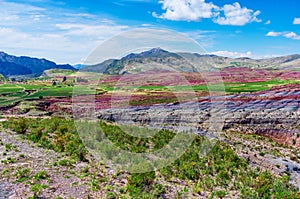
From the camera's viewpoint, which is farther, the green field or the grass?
the green field

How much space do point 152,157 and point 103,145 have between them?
3.79 metres

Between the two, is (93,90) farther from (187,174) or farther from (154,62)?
(187,174)

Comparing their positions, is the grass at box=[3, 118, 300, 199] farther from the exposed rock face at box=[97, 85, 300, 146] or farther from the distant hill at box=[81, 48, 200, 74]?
the exposed rock face at box=[97, 85, 300, 146]

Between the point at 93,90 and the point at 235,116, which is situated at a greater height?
the point at 93,90

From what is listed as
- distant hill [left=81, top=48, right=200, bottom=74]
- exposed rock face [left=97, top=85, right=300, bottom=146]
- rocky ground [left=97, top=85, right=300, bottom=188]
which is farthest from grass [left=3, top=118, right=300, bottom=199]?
exposed rock face [left=97, top=85, right=300, bottom=146]

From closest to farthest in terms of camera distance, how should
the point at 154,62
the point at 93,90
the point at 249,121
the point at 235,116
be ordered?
the point at 249,121 → the point at 235,116 → the point at 93,90 → the point at 154,62

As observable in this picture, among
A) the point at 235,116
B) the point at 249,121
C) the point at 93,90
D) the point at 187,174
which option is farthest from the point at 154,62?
the point at 187,174

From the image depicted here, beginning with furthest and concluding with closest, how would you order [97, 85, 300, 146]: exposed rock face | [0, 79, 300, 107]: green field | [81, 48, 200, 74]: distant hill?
[0, 79, 300, 107]: green field → [81, 48, 200, 74]: distant hill → [97, 85, 300, 146]: exposed rock face

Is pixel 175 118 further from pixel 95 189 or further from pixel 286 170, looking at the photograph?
pixel 95 189

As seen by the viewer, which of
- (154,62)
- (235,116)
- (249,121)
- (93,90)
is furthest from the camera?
(154,62)

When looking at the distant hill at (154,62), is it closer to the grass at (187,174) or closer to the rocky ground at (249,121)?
the grass at (187,174)

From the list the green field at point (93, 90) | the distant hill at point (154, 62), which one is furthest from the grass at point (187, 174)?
the green field at point (93, 90)

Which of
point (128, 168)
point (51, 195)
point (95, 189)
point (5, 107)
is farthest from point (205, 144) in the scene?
point (5, 107)

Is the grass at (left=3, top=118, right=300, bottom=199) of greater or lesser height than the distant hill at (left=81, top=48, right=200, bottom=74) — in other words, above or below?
below
